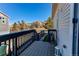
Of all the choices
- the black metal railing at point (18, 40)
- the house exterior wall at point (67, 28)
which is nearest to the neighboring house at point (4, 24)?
the black metal railing at point (18, 40)

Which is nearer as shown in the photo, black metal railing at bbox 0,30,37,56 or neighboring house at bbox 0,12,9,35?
neighboring house at bbox 0,12,9,35

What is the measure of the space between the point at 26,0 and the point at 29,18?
0.76m

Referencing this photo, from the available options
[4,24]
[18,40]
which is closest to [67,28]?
[4,24]

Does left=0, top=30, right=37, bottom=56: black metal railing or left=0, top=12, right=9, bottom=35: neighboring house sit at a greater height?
left=0, top=12, right=9, bottom=35: neighboring house

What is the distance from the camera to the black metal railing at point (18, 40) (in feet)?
9.95

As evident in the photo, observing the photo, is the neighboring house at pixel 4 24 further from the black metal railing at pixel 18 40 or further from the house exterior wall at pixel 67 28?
the house exterior wall at pixel 67 28

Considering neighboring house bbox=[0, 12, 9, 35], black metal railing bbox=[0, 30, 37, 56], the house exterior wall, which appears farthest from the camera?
black metal railing bbox=[0, 30, 37, 56]

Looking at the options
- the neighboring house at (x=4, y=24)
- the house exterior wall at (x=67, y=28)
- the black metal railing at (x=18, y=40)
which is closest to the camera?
the house exterior wall at (x=67, y=28)

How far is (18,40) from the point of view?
3.89 m

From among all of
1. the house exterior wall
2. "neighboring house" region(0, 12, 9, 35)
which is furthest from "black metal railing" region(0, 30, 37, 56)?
the house exterior wall

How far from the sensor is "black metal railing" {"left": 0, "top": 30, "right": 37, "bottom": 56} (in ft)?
9.95

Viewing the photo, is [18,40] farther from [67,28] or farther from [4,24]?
[67,28]

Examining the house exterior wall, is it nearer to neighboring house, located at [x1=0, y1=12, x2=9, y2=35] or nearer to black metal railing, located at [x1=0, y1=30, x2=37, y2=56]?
black metal railing, located at [x1=0, y1=30, x2=37, y2=56]

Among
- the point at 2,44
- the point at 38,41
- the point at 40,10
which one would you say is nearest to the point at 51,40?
the point at 38,41
